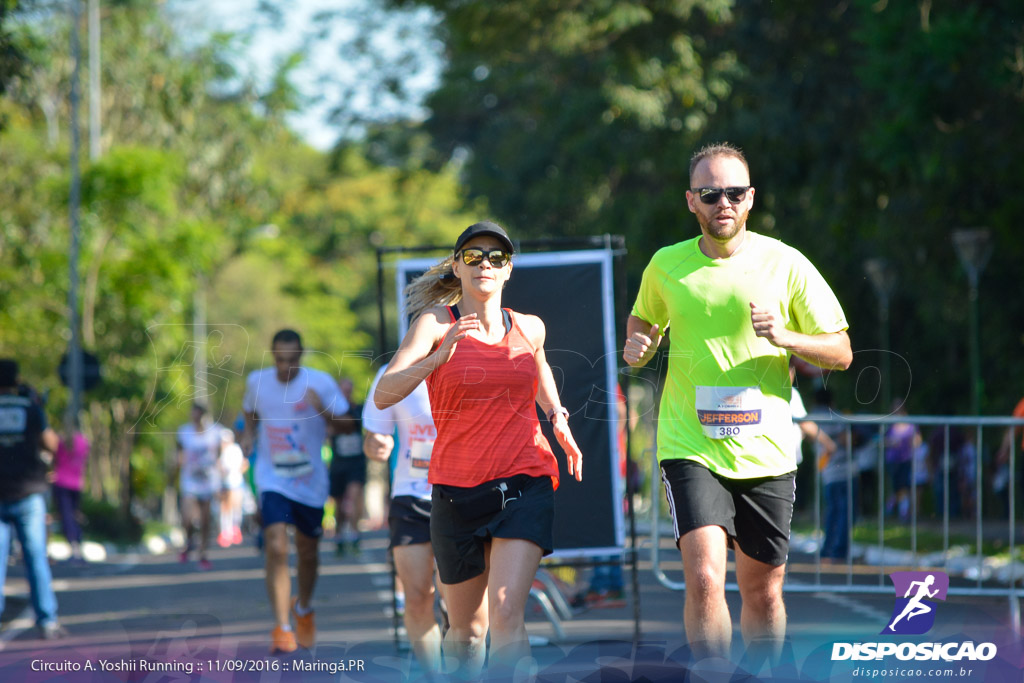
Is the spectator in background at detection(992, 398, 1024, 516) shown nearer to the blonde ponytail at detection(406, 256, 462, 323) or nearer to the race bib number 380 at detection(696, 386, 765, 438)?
the race bib number 380 at detection(696, 386, 765, 438)

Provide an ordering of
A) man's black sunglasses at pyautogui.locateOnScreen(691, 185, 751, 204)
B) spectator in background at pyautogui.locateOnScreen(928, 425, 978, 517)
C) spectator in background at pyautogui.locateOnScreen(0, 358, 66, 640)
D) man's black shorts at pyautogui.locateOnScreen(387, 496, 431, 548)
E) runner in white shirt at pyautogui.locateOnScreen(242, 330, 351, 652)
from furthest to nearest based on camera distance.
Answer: spectator in background at pyautogui.locateOnScreen(928, 425, 978, 517) < spectator in background at pyautogui.locateOnScreen(0, 358, 66, 640) < runner in white shirt at pyautogui.locateOnScreen(242, 330, 351, 652) < man's black shorts at pyautogui.locateOnScreen(387, 496, 431, 548) < man's black sunglasses at pyautogui.locateOnScreen(691, 185, 751, 204)

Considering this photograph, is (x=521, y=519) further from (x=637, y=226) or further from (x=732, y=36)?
(x=637, y=226)

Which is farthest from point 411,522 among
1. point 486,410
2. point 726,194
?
point 726,194

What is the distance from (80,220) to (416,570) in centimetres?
1696

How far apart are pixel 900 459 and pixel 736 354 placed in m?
9.70

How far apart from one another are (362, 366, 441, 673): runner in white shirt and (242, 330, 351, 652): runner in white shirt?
1.56m

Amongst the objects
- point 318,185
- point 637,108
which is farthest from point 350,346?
point 637,108

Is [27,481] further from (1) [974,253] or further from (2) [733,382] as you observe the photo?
(1) [974,253]

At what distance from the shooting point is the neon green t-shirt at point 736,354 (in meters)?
4.88

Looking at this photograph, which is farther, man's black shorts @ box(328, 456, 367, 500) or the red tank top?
man's black shorts @ box(328, 456, 367, 500)

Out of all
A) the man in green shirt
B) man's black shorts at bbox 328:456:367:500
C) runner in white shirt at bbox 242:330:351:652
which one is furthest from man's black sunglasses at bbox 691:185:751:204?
man's black shorts at bbox 328:456:367:500

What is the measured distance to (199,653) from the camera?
4.71 meters

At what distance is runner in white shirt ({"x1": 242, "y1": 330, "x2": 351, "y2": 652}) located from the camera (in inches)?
327

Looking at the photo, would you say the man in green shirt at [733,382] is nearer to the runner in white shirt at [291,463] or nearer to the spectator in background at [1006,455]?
the runner in white shirt at [291,463]
